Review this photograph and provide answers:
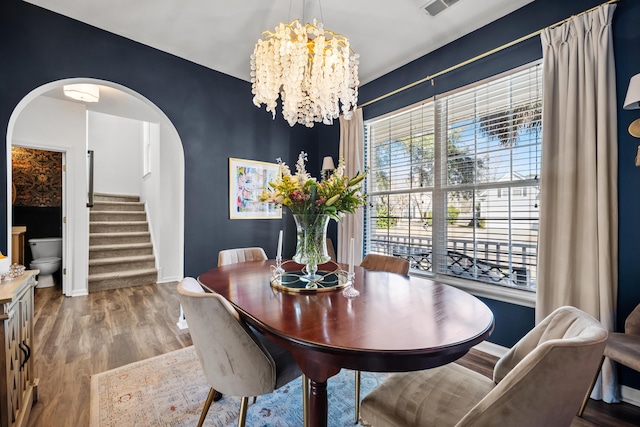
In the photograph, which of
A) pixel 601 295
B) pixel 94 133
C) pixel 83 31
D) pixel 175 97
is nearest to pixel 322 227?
pixel 601 295

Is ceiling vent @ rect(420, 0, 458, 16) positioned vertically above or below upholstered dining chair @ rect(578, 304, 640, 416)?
above

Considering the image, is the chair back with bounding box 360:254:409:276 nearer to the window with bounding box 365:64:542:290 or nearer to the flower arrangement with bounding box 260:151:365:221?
the flower arrangement with bounding box 260:151:365:221

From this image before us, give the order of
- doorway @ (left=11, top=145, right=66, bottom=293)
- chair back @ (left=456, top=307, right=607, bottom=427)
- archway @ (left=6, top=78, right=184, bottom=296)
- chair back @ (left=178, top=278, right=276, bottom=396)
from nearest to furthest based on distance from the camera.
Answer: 1. chair back @ (left=456, top=307, right=607, bottom=427)
2. chair back @ (left=178, top=278, right=276, bottom=396)
3. archway @ (left=6, top=78, right=184, bottom=296)
4. doorway @ (left=11, top=145, right=66, bottom=293)

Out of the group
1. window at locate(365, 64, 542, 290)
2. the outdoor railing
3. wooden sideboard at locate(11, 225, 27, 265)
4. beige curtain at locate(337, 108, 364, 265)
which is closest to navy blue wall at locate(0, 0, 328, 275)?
A: beige curtain at locate(337, 108, 364, 265)

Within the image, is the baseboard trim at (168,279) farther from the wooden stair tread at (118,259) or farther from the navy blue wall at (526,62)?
the navy blue wall at (526,62)

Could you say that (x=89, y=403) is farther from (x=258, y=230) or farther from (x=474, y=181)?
(x=474, y=181)

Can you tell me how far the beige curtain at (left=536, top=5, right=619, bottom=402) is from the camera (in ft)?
5.85

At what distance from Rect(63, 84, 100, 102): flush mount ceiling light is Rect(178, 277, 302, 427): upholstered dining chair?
3.47m

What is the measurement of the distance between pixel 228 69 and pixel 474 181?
2824mm

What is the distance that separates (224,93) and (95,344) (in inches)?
109

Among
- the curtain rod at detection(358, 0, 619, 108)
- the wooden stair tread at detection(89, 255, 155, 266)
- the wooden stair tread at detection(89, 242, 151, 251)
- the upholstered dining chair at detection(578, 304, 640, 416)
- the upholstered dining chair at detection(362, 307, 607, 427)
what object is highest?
the curtain rod at detection(358, 0, 619, 108)

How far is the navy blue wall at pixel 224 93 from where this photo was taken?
5.91 ft

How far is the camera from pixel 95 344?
2498 mm

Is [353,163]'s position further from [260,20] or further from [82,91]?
[82,91]
